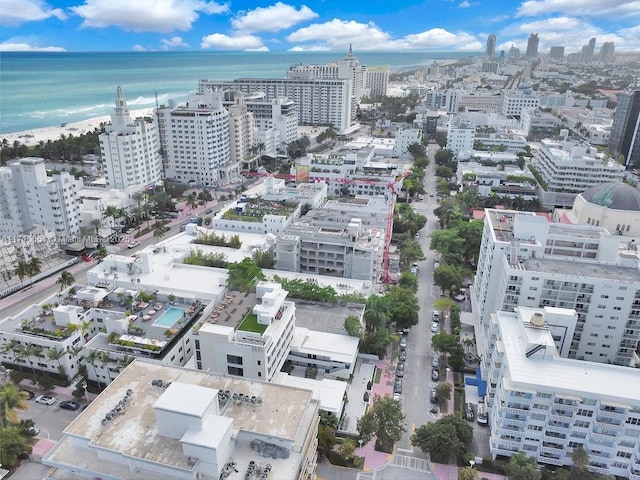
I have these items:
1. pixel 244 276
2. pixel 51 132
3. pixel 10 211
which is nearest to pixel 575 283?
pixel 244 276

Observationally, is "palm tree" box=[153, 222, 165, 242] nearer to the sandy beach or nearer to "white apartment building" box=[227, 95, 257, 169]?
"white apartment building" box=[227, 95, 257, 169]

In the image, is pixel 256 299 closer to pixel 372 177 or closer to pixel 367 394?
pixel 367 394

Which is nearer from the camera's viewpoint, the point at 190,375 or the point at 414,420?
the point at 190,375

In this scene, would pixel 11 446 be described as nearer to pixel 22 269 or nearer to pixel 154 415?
pixel 154 415

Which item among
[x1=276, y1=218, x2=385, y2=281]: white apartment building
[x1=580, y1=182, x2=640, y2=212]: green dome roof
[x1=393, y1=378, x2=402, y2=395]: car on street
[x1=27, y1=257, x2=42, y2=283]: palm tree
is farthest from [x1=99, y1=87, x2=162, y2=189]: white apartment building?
[x1=580, y1=182, x2=640, y2=212]: green dome roof

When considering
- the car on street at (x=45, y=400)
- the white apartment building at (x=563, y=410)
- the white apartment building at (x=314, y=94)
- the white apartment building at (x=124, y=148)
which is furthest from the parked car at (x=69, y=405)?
the white apartment building at (x=314, y=94)

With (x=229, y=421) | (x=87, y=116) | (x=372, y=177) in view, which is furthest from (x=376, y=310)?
(x=87, y=116)
